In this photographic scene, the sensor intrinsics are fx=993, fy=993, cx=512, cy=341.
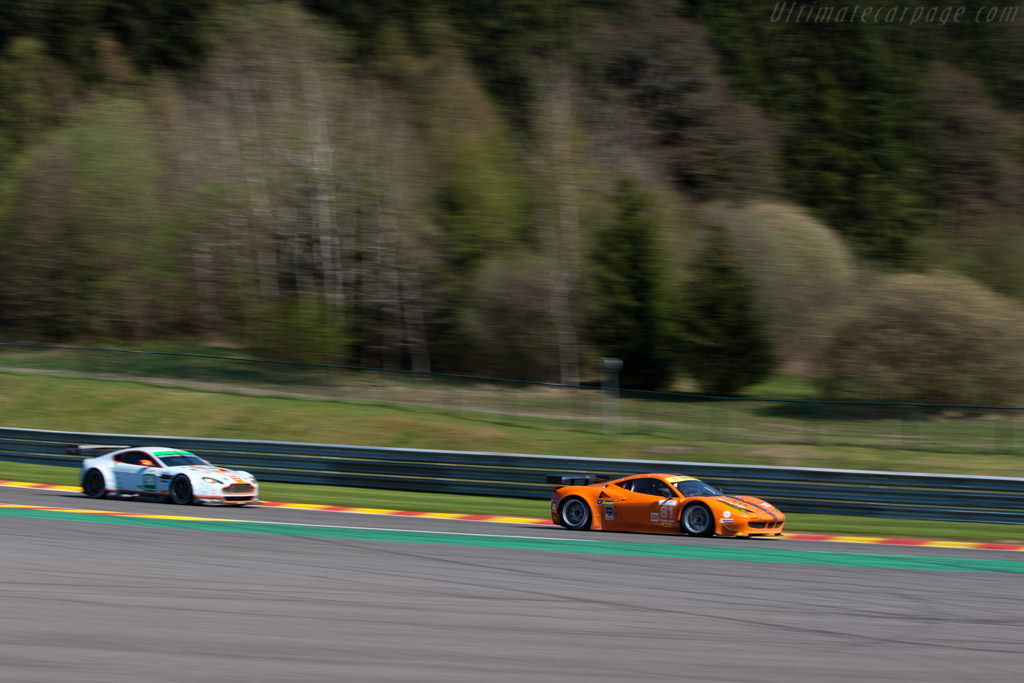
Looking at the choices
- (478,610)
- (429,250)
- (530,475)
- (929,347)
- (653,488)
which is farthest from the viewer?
(429,250)

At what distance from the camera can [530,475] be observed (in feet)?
59.2

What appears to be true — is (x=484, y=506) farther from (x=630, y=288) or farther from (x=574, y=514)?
(x=630, y=288)

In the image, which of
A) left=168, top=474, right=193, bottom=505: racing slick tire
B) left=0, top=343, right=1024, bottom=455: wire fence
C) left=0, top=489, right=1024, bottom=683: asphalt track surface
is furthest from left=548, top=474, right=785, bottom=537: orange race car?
left=0, top=343, right=1024, bottom=455: wire fence

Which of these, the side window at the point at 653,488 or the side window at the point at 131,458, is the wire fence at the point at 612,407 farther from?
the side window at the point at 131,458

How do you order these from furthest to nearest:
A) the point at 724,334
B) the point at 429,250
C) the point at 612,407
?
the point at 429,250, the point at 724,334, the point at 612,407

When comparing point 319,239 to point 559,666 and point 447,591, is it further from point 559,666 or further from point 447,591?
point 559,666

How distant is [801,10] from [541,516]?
255ft

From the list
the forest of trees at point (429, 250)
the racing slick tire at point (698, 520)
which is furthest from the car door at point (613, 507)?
the forest of trees at point (429, 250)

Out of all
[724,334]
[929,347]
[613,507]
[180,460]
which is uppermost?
[724,334]

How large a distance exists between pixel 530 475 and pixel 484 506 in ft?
3.97

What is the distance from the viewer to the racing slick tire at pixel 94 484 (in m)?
16.7

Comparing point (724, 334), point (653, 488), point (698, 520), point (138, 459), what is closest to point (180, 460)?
point (138, 459)

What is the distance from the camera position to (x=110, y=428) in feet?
81.9

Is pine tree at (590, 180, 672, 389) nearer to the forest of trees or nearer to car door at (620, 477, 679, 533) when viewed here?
the forest of trees
